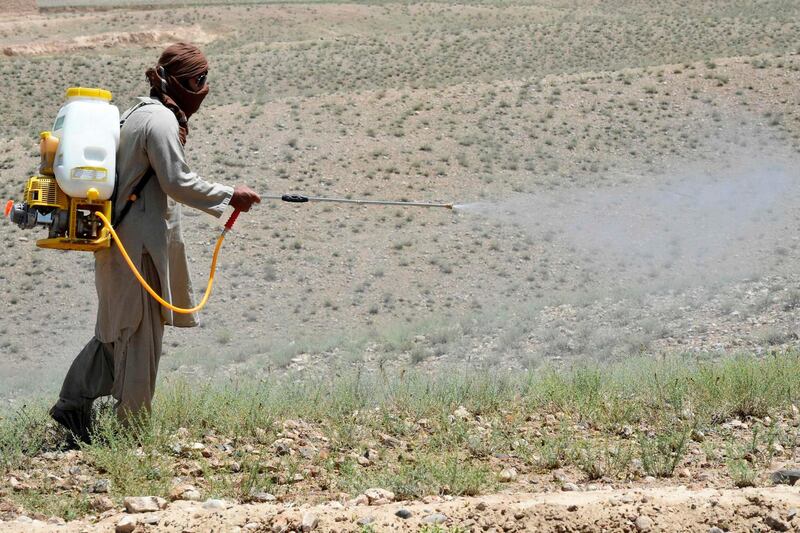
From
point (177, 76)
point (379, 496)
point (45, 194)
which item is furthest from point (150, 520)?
point (177, 76)

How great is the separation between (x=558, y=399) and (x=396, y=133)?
1582 cm

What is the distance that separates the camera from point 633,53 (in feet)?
105

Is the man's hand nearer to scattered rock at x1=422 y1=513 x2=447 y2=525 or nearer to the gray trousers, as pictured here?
the gray trousers

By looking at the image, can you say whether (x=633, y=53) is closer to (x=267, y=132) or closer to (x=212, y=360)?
(x=267, y=132)

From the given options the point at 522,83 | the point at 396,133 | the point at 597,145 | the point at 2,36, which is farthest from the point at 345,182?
the point at 2,36

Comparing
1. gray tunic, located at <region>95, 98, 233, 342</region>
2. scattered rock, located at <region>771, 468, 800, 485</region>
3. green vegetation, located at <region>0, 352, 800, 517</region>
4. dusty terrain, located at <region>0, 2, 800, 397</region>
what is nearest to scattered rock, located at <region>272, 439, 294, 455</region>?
green vegetation, located at <region>0, 352, 800, 517</region>

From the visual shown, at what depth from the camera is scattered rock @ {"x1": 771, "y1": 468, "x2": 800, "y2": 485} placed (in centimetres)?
431

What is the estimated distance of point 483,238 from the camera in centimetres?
1636

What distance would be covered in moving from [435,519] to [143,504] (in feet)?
3.58

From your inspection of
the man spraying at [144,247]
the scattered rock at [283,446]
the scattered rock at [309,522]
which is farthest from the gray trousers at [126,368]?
the scattered rock at [309,522]

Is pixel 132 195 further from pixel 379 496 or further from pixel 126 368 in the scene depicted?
pixel 379 496

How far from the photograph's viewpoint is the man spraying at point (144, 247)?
473cm

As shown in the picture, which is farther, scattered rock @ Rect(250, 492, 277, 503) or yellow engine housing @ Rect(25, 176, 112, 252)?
yellow engine housing @ Rect(25, 176, 112, 252)

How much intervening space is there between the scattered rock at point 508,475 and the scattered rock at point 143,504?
1.45 metres
